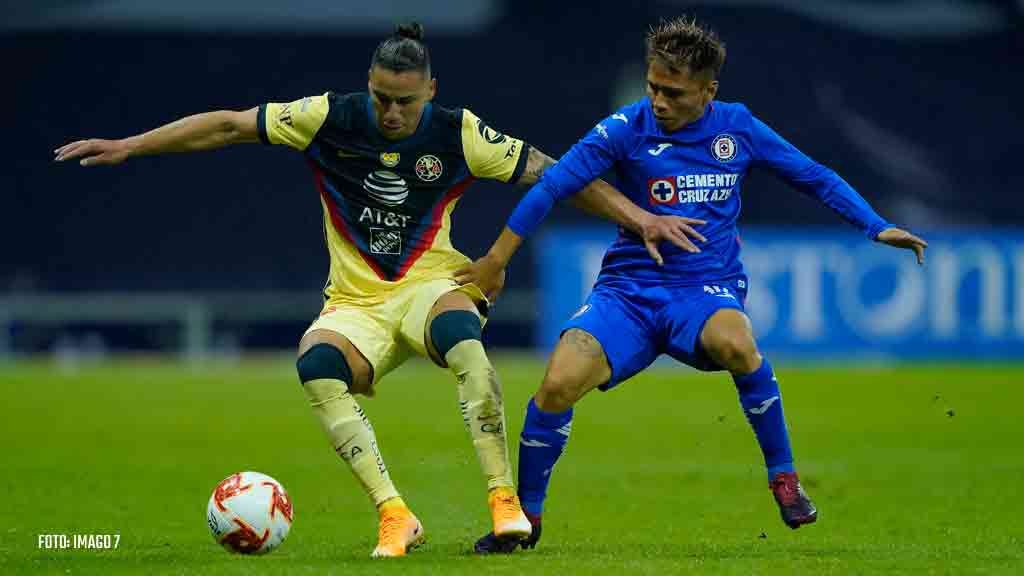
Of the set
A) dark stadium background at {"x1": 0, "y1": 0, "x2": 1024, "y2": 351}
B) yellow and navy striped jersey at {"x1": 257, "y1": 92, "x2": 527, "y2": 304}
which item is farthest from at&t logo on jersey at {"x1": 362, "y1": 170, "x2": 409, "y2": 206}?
dark stadium background at {"x1": 0, "y1": 0, "x2": 1024, "y2": 351}

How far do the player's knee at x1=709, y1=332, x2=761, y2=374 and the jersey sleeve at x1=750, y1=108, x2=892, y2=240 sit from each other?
0.71 m

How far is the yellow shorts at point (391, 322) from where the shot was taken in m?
7.73

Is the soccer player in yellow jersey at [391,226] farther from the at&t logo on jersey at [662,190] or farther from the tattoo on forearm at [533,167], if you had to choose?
the at&t logo on jersey at [662,190]

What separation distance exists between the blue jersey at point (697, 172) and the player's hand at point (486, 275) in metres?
0.32

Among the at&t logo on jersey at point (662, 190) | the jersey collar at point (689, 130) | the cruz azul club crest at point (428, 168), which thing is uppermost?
the jersey collar at point (689, 130)

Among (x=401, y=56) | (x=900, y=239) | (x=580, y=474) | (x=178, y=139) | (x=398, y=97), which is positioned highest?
(x=401, y=56)

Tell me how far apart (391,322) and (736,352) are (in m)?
1.44

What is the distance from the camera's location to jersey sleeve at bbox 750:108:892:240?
309 inches

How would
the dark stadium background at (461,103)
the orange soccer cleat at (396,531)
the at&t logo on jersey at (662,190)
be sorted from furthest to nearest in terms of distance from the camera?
the dark stadium background at (461,103) → the at&t logo on jersey at (662,190) → the orange soccer cleat at (396,531)

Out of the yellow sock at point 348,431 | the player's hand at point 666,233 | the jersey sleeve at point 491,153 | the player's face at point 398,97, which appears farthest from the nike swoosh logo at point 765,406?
the player's face at point 398,97

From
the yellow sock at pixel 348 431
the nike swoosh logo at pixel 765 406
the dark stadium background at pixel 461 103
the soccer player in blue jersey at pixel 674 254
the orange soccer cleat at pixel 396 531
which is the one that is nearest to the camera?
the orange soccer cleat at pixel 396 531

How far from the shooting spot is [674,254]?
784 centimetres

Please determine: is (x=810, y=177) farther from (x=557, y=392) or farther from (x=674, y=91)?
(x=557, y=392)

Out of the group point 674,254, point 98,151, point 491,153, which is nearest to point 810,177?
point 674,254
